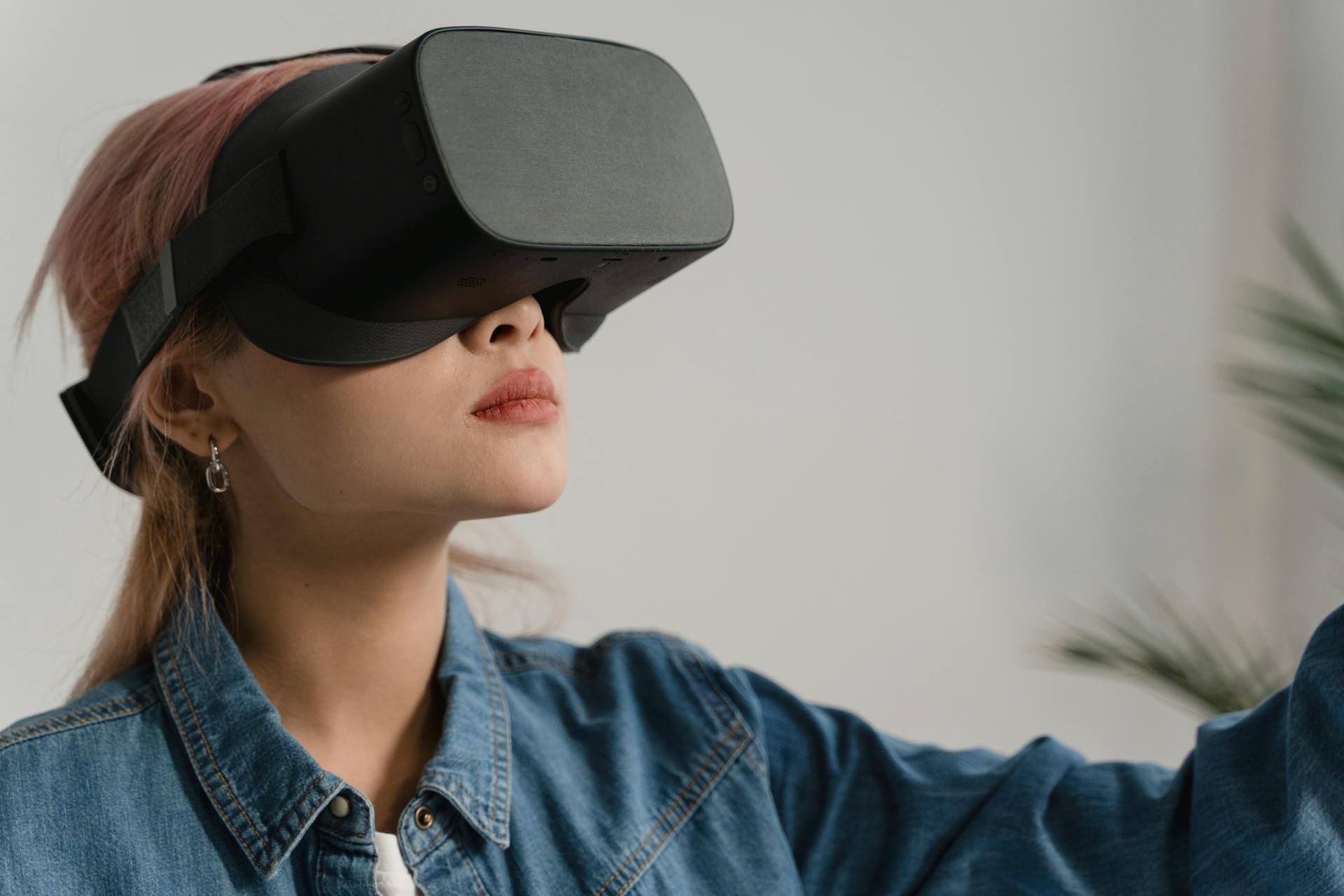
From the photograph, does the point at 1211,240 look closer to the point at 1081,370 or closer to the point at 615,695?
the point at 1081,370

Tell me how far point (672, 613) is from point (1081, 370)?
67cm

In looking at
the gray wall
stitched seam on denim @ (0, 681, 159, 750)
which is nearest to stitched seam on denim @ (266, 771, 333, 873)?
stitched seam on denim @ (0, 681, 159, 750)

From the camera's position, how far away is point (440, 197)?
0.68 m

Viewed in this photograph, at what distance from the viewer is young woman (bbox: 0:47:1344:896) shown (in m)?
0.79

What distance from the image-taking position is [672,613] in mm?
1570

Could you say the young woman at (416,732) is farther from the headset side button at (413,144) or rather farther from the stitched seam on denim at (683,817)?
the headset side button at (413,144)

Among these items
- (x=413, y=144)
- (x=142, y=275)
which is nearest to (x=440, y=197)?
(x=413, y=144)

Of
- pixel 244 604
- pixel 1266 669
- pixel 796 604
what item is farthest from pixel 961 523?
pixel 244 604

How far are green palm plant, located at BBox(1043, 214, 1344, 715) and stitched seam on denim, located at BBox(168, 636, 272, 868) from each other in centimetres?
92

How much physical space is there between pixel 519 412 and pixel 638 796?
32 centimetres

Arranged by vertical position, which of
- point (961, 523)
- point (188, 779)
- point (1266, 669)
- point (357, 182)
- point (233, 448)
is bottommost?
point (1266, 669)

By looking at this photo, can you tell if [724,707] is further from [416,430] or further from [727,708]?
[416,430]

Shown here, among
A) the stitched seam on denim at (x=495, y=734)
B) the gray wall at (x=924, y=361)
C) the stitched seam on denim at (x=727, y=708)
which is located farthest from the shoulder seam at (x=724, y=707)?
→ the gray wall at (x=924, y=361)

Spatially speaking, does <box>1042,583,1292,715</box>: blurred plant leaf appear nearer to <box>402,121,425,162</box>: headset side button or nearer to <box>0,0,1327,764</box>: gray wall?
<box>0,0,1327,764</box>: gray wall
